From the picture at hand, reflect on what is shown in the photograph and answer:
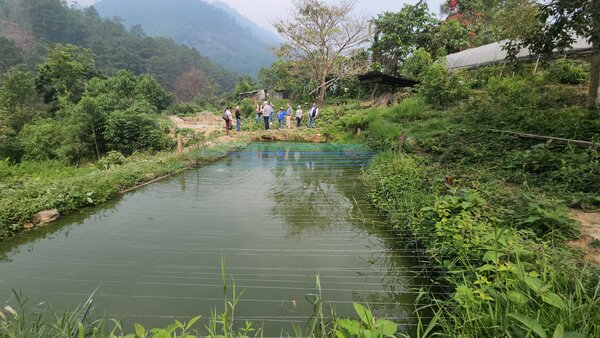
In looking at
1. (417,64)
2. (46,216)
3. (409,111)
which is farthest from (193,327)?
(417,64)

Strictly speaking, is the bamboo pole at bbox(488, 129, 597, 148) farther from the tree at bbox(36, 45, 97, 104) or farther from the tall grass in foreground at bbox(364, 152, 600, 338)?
the tree at bbox(36, 45, 97, 104)

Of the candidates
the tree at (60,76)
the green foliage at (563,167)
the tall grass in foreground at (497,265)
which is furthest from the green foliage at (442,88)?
the tree at (60,76)

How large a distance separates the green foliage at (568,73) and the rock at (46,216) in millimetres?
15449

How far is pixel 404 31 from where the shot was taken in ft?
70.1

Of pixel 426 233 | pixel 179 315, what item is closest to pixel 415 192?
pixel 426 233

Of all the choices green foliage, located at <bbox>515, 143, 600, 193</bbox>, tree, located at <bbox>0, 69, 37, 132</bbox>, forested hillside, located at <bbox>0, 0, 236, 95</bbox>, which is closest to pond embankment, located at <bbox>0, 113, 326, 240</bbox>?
green foliage, located at <bbox>515, 143, 600, 193</bbox>

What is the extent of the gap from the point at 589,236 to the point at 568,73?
11.6 metres

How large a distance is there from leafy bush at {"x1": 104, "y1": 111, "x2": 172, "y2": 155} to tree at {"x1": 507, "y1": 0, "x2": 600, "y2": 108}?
39.8ft

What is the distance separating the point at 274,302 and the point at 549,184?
14.5 feet

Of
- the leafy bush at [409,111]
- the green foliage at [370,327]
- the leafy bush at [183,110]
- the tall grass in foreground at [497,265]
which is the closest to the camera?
the green foliage at [370,327]

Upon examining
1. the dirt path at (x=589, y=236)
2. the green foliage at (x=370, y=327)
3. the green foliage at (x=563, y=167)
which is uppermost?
the green foliage at (x=563, y=167)

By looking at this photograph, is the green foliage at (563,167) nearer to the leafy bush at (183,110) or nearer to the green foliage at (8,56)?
the leafy bush at (183,110)

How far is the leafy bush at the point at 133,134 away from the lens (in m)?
12.5

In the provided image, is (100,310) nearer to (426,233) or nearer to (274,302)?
(274,302)
